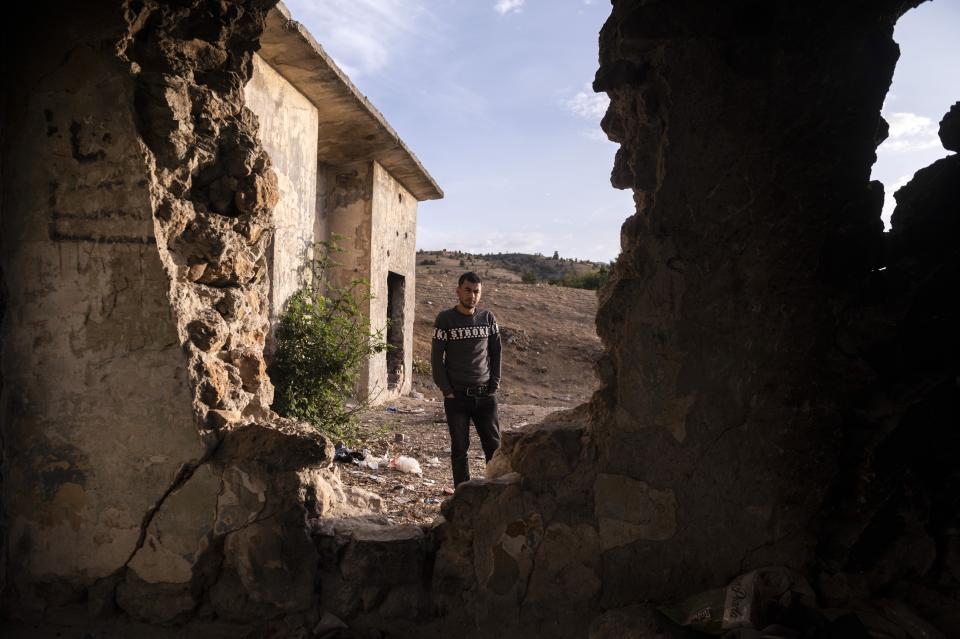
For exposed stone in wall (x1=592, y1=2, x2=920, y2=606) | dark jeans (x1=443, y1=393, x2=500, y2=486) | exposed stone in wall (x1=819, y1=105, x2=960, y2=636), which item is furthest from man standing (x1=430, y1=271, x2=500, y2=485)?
exposed stone in wall (x1=819, y1=105, x2=960, y2=636)

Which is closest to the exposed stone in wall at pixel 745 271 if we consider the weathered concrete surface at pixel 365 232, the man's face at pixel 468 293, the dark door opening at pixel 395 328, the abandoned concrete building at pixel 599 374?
the abandoned concrete building at pixel 599 374

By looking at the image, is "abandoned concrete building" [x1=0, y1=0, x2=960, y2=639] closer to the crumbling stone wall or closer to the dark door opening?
the crumbling stone wall

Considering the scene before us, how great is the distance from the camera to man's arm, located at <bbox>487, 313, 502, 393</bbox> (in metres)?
4.05

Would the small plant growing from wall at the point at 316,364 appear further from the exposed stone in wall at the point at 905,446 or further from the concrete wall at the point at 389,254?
the exposed stone in wall at the point at 905,446

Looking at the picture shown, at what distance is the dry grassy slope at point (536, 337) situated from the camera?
495 inches

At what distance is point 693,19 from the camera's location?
6.91 feet

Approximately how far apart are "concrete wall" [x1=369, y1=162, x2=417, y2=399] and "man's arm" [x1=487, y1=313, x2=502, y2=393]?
139 inches

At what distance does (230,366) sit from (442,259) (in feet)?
112

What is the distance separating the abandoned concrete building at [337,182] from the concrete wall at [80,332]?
113 inches

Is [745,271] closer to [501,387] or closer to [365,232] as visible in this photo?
[365,232]

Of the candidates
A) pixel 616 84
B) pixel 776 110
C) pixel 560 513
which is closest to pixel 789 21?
pixel 776 110

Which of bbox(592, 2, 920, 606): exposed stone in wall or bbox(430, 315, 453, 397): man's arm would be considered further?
bbox(430, 315, 453, 397): man's arm

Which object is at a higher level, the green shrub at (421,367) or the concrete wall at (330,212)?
the concrete wall at (330,212)

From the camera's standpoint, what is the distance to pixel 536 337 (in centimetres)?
1532
